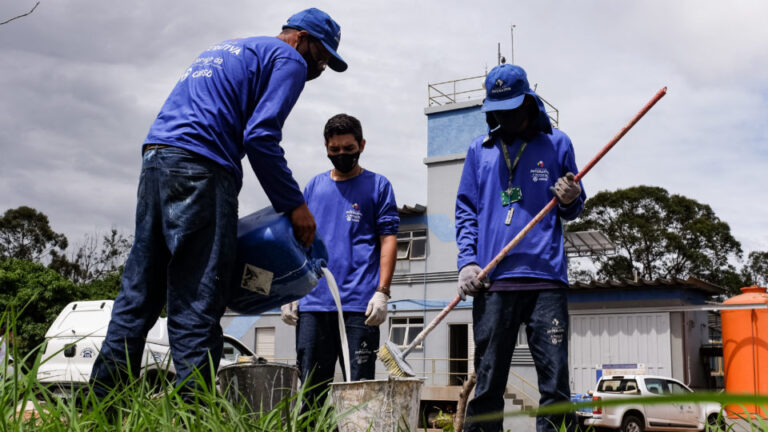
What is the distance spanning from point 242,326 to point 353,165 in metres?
25.3

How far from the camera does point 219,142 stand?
269 cm

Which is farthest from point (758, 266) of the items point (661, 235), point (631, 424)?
point (631, 424)

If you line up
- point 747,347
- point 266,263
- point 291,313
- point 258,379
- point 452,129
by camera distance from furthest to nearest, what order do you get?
point 452,129, point 747,347, point 291,313, point 258,379, point 266,263

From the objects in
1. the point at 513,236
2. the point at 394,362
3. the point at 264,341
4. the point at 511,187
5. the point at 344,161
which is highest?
the point at 344,161

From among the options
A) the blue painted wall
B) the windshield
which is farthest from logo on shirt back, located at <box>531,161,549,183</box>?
the blue painted wall

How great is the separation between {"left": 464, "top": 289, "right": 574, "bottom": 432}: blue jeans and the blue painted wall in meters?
23.1

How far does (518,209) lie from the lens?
3.47 m

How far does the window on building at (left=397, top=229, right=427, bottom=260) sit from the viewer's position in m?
26.5

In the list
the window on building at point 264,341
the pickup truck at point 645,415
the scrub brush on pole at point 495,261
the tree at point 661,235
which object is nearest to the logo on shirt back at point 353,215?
the scrub brush on pole at point 495,261

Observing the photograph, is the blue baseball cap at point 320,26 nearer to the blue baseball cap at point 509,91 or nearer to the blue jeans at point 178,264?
the blue baseball cap at point 509,91

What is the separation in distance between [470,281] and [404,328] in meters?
23.2

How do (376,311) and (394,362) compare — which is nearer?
(394,362)

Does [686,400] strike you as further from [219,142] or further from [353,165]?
[353,165]

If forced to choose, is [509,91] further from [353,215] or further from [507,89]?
[353,215]
